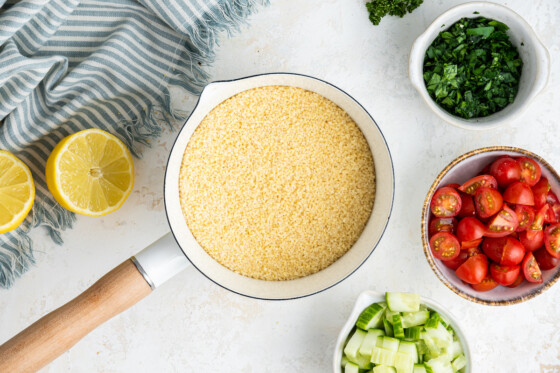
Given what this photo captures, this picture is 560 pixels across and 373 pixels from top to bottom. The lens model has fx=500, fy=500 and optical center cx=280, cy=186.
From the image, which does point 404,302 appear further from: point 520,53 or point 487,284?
point 520,53

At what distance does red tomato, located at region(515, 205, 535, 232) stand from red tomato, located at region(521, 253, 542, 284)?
87 millimetres

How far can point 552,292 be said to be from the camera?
1429mm

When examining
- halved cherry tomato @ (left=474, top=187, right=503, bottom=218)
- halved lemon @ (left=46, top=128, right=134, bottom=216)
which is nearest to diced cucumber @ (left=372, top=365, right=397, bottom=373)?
halved cherry tomato @ (left=474, top=187, right=503, bottom=218)

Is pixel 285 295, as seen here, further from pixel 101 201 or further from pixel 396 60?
pixel 396 60

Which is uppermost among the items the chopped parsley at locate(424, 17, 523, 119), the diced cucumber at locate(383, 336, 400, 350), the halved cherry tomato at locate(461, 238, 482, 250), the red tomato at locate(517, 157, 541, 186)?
the chopped parsley at locate(424, 17, 523, 119)

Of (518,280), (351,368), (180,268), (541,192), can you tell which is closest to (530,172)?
(541,192)

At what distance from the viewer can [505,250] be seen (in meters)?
1.27

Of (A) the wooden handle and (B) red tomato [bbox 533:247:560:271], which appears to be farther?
(B) red tomato [bbox 533:247:560:271]

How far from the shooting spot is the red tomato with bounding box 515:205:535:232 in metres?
1.26

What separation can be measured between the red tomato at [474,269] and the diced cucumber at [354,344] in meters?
0.30

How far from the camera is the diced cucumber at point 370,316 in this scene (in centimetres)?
129

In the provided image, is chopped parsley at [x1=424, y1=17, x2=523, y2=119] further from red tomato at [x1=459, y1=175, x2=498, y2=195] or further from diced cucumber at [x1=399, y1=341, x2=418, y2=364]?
diced cucumber at [x1=399, y1=341, x2=418, y2=364]

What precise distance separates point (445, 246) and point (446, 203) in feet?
0.36

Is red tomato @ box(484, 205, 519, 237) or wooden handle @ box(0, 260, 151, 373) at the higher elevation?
wooden handle @ box(0, 260, 151, 373)
